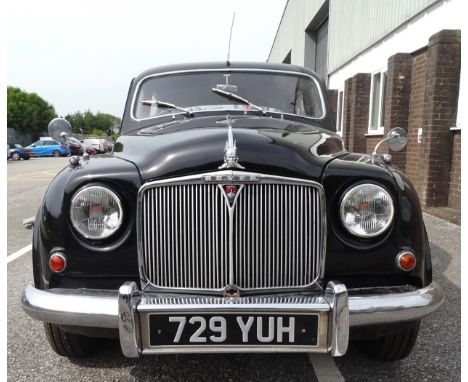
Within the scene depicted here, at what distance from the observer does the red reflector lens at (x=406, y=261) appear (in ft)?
6.77

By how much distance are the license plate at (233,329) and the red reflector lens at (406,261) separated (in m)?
0.55

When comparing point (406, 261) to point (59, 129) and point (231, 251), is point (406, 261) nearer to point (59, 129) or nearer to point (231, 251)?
point (231, 251)

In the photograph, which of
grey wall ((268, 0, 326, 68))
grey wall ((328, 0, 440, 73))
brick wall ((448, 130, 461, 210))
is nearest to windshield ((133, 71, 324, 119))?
brick wall ((448, 130, 461, 210))

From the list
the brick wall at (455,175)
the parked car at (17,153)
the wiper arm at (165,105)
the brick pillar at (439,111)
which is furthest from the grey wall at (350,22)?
the parked car at (17,153)

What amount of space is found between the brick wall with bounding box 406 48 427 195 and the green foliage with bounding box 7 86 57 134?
49332 millimetres

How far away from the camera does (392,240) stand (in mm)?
2072

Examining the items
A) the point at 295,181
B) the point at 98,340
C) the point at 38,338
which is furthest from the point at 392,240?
the point at 38,338

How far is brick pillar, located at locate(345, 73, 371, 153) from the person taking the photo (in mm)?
11078

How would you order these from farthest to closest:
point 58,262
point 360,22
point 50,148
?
point 50,148, point 360,22, point 58,262

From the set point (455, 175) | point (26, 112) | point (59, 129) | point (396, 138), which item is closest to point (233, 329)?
point (396, 138)

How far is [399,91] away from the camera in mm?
8180

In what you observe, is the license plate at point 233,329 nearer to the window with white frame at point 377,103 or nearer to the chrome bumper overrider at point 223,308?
the chrome bumper overrider at point 223,308

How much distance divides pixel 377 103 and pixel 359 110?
29.4 inches

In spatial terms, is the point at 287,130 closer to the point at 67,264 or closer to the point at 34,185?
the point at 67,264
